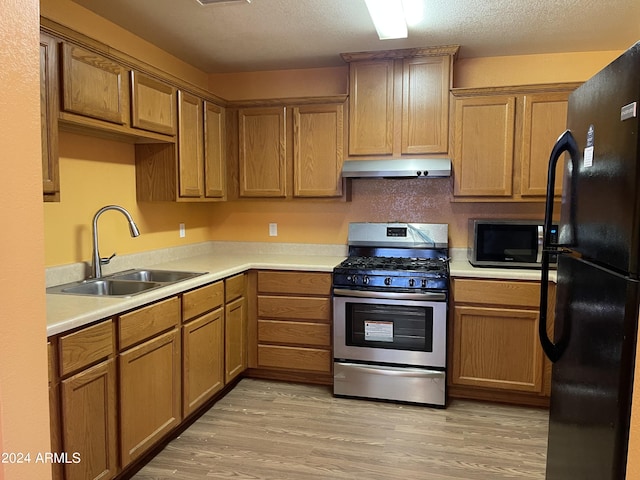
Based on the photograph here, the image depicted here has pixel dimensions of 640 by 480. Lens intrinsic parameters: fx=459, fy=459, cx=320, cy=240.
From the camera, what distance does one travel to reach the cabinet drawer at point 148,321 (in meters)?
2.08

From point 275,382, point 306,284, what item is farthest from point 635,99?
point 275,382

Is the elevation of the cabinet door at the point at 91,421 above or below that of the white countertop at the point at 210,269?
below

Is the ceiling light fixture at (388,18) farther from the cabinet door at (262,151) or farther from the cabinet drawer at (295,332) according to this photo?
the cabinet drawer at (295,332)

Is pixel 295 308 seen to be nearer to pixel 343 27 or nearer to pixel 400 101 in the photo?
pixel 400 101

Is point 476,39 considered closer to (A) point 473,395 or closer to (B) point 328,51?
(B) point 328,51

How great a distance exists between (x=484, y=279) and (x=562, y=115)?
4.02 ft

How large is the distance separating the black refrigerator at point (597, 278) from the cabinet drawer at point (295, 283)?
1.80 m

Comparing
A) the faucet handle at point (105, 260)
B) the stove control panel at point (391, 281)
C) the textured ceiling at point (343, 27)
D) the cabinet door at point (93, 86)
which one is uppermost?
the textured ceiling at point (343, 27)

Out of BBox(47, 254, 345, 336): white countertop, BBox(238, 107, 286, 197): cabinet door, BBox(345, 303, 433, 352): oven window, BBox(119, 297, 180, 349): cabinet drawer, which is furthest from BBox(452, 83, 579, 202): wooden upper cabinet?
BBox(119, 297, 180, 349): cabinet drawer

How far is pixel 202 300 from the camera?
2.75 meters

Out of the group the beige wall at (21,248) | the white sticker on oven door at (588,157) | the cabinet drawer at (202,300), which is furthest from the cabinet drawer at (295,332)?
the beige wall at (21,248)

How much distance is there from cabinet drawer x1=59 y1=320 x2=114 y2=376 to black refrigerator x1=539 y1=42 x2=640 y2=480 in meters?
1.72

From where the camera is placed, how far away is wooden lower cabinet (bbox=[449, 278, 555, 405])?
2949 mm

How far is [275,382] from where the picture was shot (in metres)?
3.44
